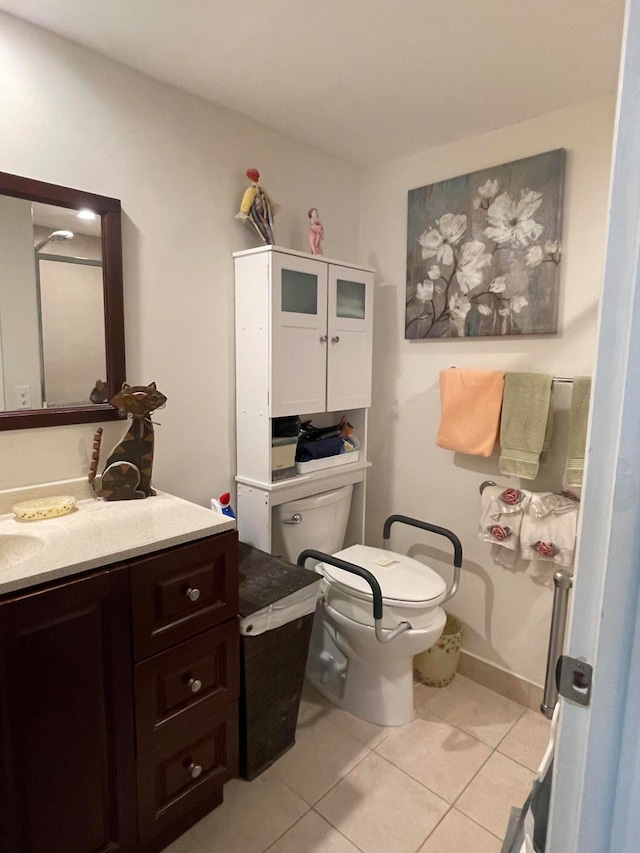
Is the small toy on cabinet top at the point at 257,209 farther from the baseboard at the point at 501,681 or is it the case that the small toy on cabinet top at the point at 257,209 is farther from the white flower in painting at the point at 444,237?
the baseboard at the point at 501,681

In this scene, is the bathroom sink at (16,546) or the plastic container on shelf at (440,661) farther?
the plastic container on shelf at (440,661)

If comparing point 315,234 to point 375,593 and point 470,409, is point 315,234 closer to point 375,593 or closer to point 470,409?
point 470,409

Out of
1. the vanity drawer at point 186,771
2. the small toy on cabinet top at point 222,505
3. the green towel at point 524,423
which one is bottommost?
the vanity drawer at point 186,771

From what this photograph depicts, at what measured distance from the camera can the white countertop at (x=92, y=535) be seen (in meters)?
1.04

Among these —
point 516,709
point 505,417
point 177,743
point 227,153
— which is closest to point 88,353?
point 227,153

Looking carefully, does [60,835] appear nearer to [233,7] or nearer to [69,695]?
[69,695]

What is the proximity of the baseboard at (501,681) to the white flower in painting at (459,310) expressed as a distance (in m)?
1.39

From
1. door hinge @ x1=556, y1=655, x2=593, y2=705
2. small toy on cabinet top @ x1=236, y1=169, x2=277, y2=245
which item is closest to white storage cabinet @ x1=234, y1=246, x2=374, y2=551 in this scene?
small toy on cabinet top @ x1=236, y1=169, x2=277, y2=245

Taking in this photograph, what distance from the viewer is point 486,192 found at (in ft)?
6.33

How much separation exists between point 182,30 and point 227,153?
1.50ft

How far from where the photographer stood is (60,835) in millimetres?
1095

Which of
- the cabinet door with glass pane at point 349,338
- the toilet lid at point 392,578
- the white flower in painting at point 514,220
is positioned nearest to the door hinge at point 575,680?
the toilet lid at point 392,578

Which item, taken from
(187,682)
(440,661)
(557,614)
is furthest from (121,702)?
(440,661)

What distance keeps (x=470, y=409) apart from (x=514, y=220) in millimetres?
721
